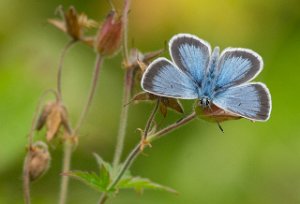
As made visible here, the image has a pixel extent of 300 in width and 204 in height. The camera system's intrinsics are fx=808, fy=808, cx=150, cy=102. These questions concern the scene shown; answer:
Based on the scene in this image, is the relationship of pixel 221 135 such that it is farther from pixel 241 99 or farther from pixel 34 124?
pixel 241 99

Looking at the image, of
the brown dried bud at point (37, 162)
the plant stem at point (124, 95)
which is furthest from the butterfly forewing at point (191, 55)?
the brown dried bud at point (37, 162)

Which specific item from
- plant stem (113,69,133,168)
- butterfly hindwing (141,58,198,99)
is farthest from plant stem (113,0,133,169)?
butterfly hindwing (141,58,198,99)

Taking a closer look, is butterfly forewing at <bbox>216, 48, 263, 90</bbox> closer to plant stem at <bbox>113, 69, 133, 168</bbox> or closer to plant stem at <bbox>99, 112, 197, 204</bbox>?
plant stem at <bbox>99, 112, 197, 204</bbox>

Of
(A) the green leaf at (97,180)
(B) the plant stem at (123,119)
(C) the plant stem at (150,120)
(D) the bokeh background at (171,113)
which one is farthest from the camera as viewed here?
(D) the bokeh background at (171,113)

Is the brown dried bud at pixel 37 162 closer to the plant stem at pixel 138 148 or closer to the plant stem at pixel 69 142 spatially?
the plant stem at pixel 69 142

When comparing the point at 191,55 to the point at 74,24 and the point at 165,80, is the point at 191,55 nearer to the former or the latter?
the point at 165,80

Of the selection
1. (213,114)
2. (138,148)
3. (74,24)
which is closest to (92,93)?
(74,24)
